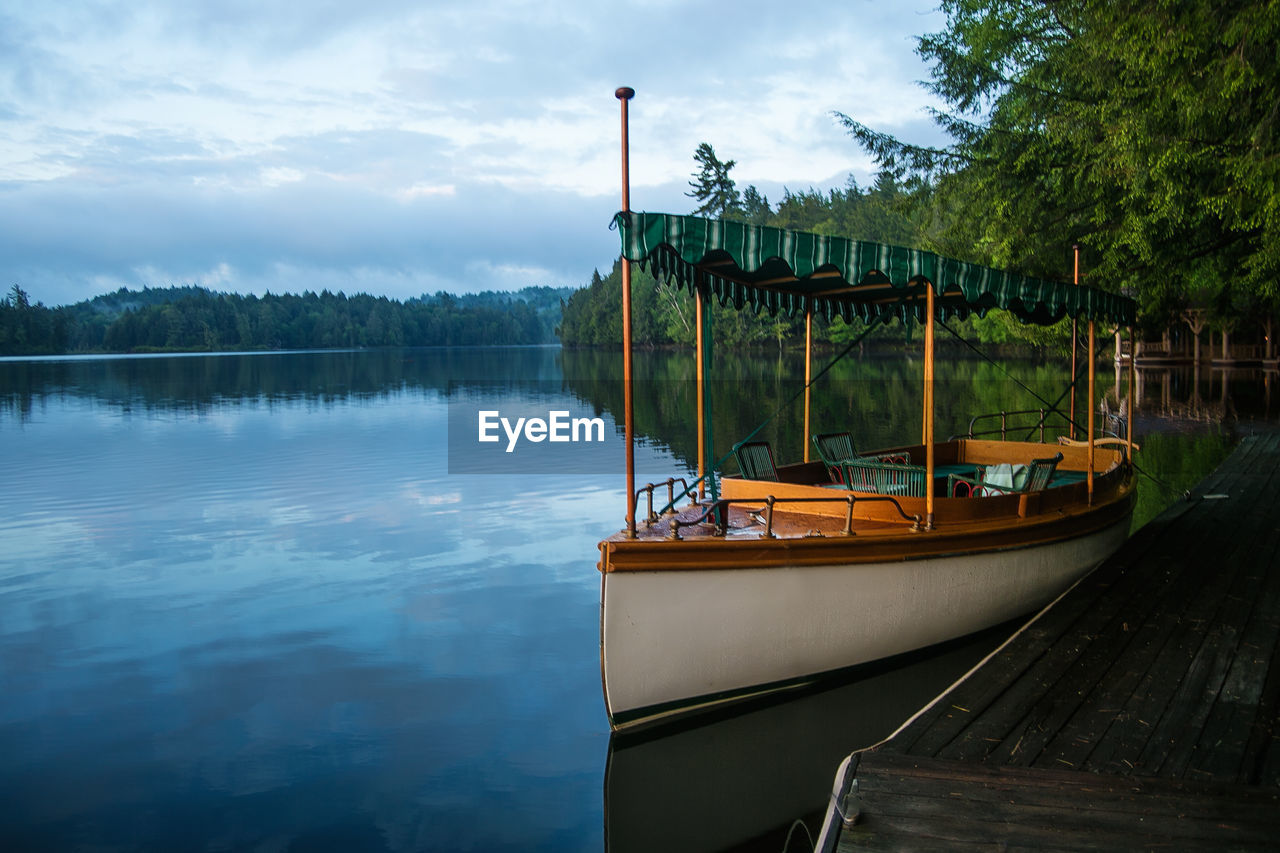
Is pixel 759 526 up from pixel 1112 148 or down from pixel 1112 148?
down

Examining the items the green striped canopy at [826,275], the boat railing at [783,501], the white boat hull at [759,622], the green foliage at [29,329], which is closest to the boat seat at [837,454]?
the green striped canopy at [826,275]

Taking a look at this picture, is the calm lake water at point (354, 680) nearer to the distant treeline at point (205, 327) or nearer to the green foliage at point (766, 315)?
the green foliage at point (766, 315)

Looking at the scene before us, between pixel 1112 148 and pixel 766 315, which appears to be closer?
pixel 1112 148

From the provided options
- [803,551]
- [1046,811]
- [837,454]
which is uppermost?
[837,454]

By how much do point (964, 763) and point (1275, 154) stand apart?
32.2 ft

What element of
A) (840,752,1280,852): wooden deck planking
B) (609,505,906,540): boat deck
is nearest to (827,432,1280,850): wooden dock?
(840,752,1280,852): wooden deck planking

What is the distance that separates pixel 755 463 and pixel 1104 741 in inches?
170

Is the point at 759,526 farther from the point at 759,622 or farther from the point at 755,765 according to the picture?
the point at 755,765

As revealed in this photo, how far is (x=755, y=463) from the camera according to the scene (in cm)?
868

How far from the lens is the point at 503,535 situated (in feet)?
45.5

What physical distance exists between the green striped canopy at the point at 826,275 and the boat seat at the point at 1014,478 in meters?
1.63

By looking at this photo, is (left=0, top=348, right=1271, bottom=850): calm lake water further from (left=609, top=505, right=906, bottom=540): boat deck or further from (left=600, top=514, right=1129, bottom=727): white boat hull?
(left=609, top=505, right=906, bottom=540): boat deck

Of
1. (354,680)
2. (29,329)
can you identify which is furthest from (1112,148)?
(29,329)

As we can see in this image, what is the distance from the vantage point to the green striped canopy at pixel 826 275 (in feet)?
19.0
